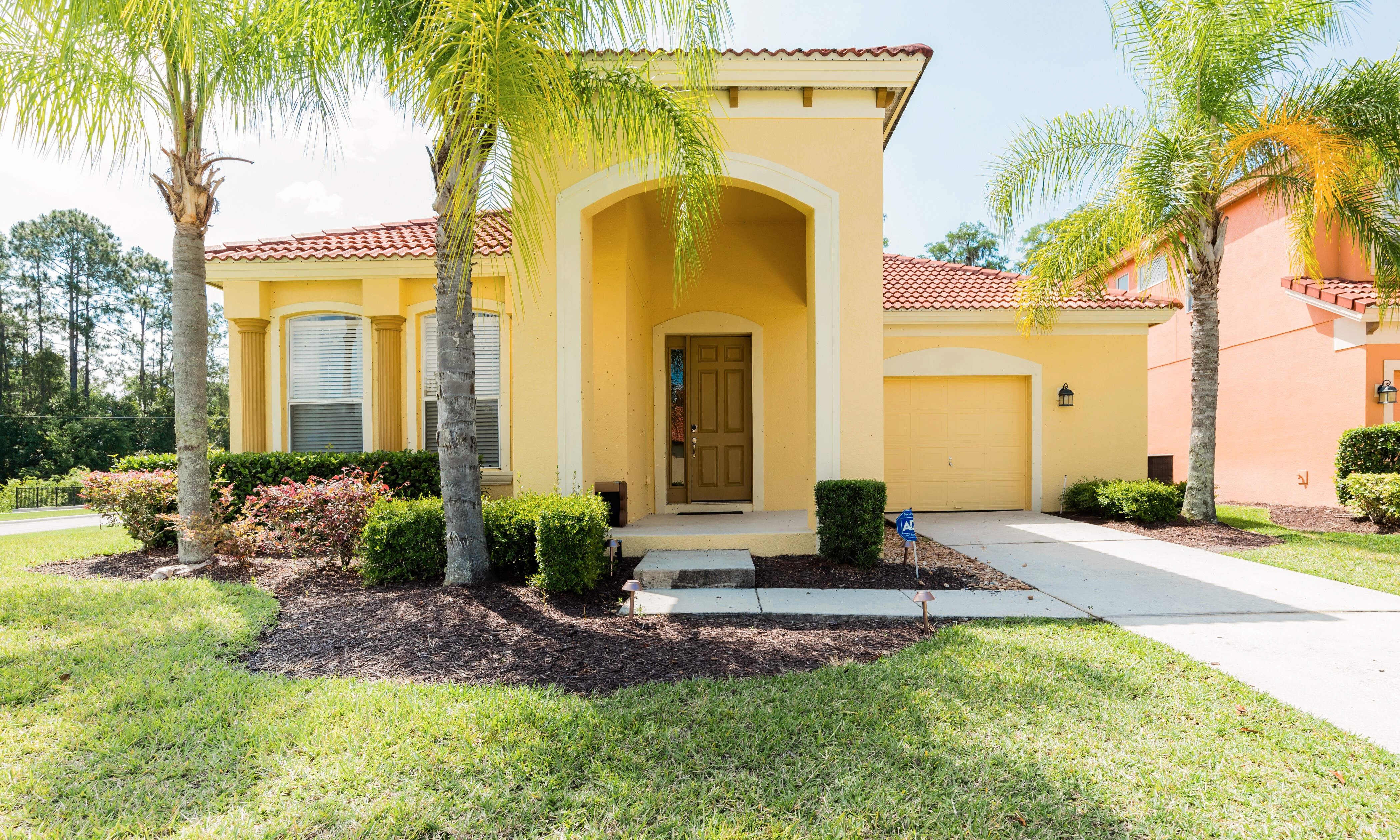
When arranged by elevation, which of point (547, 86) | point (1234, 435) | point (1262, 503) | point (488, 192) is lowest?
point (1262, 503)

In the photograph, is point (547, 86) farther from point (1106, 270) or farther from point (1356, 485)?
point (1356, 485)

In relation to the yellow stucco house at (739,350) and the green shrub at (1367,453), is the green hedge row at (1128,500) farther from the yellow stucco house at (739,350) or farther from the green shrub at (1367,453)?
the green shrub at (1367,453)

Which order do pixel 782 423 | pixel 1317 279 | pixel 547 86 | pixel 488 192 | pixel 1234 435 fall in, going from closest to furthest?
pixel 547 86
pixel 488 192
pixel 1317 279
pixel 782 423
pixel 1234 435

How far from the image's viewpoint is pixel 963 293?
1078cm

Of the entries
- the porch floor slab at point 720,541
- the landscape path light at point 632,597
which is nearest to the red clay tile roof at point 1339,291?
the porch floor slab at point 720,541

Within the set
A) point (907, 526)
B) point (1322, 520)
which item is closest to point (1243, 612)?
point (907, 526)

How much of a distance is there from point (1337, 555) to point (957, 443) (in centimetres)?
470

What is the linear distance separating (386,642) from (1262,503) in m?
15.4

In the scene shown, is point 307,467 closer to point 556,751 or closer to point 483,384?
point 483,384

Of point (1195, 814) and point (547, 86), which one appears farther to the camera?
point (547, 86)

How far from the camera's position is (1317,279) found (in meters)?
8.53

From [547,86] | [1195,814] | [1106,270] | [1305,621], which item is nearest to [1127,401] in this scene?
[1106,270]

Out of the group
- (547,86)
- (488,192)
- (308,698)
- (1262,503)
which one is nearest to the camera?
(308,698)

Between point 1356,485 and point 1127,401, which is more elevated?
point 1127,401
